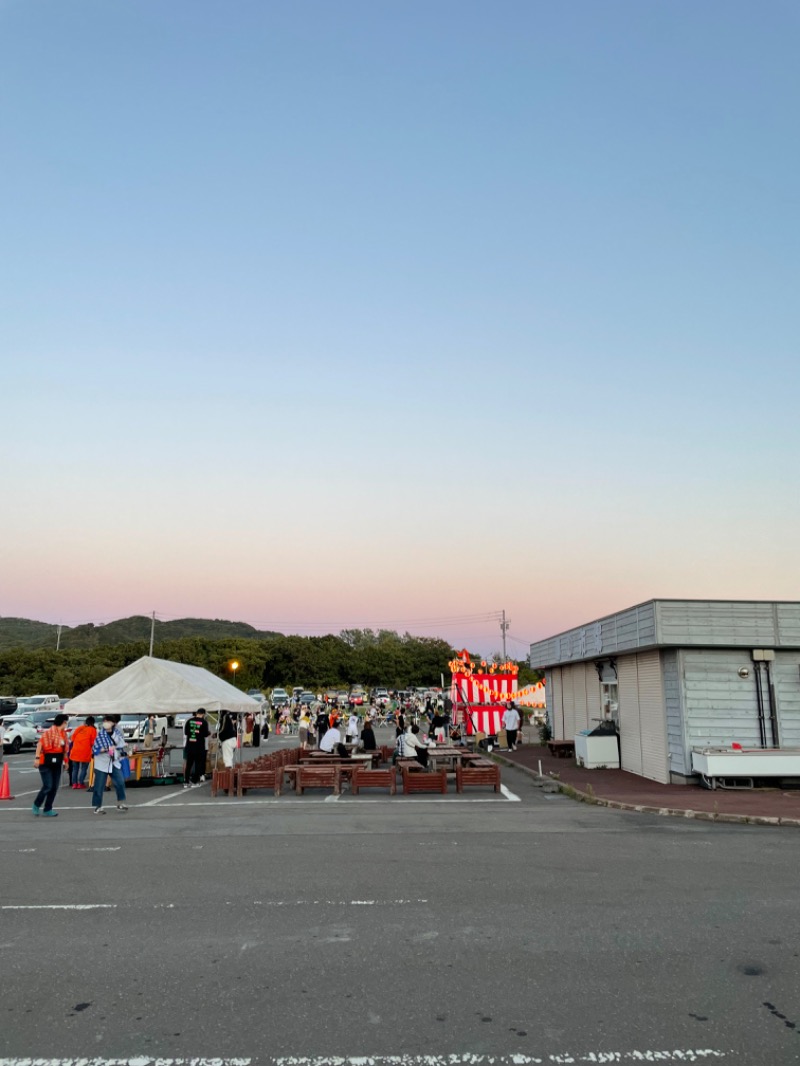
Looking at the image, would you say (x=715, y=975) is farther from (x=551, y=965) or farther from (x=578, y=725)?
(x=578, y=725)

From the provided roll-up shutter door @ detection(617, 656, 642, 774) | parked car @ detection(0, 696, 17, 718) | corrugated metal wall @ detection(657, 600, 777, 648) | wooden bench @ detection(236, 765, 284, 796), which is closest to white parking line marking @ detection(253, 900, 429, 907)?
wooden bench @ detection(236, 765, 284, 796)

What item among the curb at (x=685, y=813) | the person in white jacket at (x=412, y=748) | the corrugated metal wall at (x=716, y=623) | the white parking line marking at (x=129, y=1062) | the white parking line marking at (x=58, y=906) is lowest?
the white parking line marking at (x=129, y=1062)

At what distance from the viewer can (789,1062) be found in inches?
179

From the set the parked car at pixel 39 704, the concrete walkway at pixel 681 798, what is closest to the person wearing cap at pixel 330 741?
the concrete walkway at pixel 681 798

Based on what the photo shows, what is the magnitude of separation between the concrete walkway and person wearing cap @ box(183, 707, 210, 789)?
868 centimetres

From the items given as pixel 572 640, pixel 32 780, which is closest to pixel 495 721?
pixel 572 640

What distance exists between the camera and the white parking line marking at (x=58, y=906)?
26.5ft

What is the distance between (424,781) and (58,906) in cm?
1054

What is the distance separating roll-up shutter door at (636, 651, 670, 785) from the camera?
19.5m

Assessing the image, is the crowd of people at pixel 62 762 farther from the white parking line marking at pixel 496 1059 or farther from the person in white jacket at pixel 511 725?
the person in white jacket at pixel 511 725

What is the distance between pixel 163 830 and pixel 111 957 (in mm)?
7079

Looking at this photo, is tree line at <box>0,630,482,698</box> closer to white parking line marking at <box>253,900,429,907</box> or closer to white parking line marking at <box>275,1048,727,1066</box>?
white parking line marking at <box>253,900,429,907</box>

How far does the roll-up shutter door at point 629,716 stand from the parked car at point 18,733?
23629mm

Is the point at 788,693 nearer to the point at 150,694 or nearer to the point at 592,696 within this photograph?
the point at 592,696
